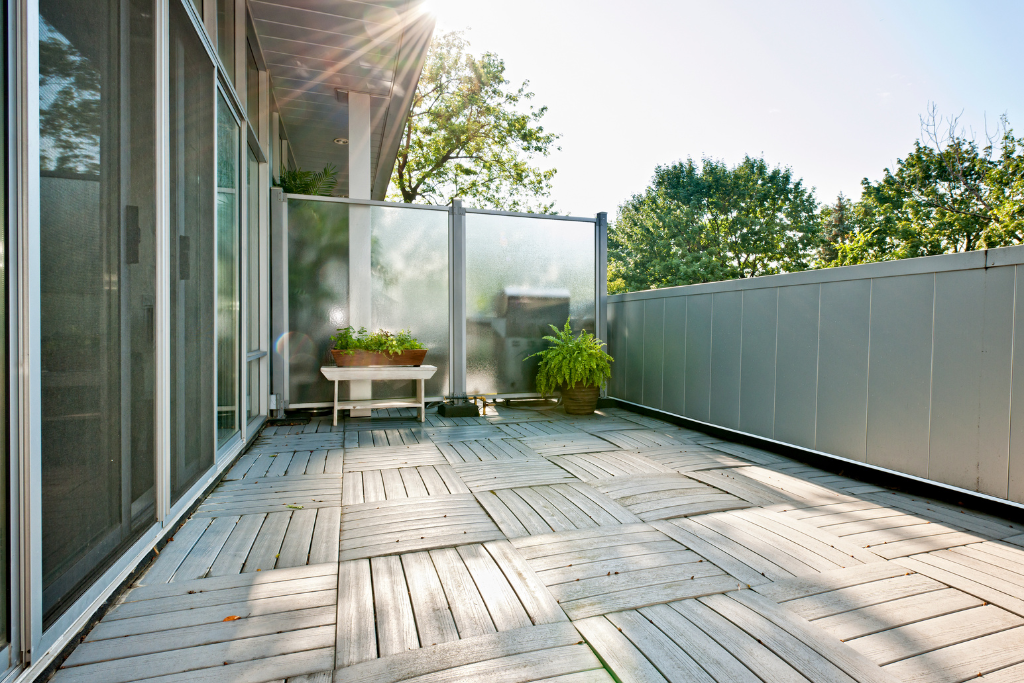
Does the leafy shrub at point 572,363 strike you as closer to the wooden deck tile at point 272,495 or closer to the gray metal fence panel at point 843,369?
the gray metal fence panel at point 843,369

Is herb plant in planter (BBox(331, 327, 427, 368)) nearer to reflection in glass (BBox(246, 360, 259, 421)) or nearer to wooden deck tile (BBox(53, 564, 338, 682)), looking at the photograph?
reflection in glass (BBox(246, 360, 259, 421))

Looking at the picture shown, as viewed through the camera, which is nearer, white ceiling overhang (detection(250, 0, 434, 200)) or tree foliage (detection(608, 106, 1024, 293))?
white ceiling overhang (detection(250, 0, 434, 200))

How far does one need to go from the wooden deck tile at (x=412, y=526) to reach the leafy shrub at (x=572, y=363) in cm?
236

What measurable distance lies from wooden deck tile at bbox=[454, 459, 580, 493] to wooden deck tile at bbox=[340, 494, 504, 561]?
0.24 m

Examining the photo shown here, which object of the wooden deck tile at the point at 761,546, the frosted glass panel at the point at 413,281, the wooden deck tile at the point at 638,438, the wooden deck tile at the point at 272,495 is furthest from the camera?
the frosted glass panel at the point at 413,281

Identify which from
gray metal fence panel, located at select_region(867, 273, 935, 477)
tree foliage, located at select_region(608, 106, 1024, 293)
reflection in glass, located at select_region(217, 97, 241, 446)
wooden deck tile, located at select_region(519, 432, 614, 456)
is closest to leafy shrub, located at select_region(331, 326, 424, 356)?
reflection in glass, located at select_region(217, 97, 241, 446)

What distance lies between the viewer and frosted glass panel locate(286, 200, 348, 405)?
4.45 m

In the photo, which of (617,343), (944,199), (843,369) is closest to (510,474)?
(843,369)

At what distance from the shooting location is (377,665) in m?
1.24

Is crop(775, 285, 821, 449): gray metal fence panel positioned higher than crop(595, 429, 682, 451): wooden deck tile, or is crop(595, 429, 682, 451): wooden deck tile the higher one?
crop(775, 285, 821, 449): gray metal fence panel

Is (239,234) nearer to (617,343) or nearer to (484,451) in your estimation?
(484,451)

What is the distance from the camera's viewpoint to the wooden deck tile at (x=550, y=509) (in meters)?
2.13

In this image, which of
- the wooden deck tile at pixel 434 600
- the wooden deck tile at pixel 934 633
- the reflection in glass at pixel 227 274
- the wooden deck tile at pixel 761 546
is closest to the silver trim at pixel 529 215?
the reflection in glass at pixel 227 274

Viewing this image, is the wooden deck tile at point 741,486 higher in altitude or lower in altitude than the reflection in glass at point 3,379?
lower
